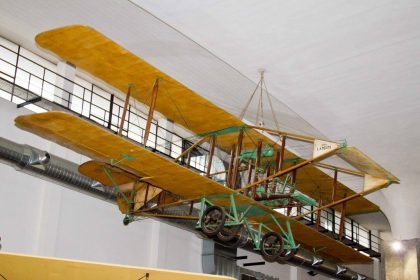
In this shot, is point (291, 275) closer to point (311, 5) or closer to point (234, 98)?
point (234, 98)

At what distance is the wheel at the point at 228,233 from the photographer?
11.7 m

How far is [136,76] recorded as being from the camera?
10.4m

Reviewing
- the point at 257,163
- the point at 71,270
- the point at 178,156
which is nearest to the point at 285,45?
the point at 257,163

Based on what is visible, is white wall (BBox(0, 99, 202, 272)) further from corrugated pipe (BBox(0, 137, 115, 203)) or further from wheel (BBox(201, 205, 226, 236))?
wheel (BBox(201, 205, 226, 236))

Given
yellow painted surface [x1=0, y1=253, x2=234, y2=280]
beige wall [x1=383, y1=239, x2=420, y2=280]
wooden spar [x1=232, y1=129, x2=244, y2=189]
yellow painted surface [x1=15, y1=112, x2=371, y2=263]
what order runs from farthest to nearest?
beige wall [x1=383, y1=239, x2=420, y2=280] < wooden spar [x1=232, y1=129, x2=244, y2=189] < yellow painted surface [x1=15, y1=112, x2=371, y2=263] < yellow painted surface [x1=0, y1=253, x2=234, y2=280]

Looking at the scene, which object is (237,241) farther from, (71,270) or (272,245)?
(71,270)

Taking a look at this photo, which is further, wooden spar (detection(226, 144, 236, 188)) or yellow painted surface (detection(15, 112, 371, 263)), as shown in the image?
wooden spar (detection(226, 144, 236, 188))

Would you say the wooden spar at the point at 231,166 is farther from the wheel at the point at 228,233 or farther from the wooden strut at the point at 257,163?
the wheel at the point at 228,233

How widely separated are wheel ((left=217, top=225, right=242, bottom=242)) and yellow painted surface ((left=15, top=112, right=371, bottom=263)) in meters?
0.47

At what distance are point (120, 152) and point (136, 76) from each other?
1.34 m

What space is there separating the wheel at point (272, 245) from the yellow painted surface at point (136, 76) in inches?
74.8

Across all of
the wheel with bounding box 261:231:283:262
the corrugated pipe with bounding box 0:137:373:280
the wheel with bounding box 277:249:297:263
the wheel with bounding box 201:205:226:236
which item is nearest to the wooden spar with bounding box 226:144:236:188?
the wheel with bounding box 201:205:226:236

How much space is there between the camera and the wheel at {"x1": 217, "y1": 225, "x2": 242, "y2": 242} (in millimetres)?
11672

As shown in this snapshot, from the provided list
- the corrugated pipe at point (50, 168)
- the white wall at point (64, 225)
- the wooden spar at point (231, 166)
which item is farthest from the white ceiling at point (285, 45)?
the corrugated pipe at point (50, 168)
